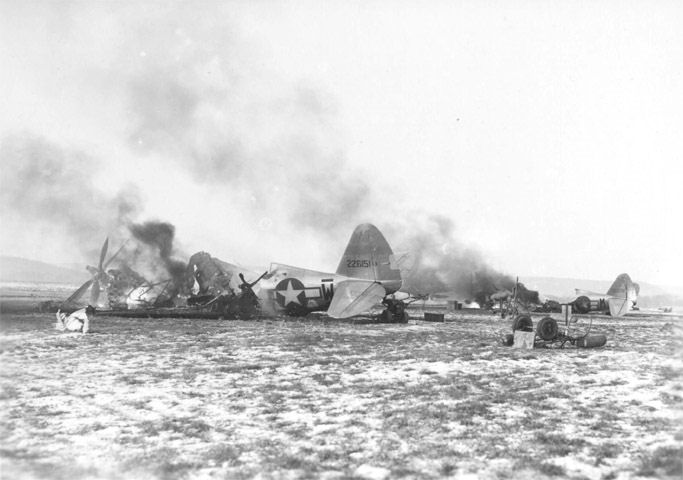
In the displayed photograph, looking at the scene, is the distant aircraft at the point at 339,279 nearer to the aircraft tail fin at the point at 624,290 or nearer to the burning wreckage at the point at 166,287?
the burning wreckage at the point at 166,287

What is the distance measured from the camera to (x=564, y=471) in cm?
596

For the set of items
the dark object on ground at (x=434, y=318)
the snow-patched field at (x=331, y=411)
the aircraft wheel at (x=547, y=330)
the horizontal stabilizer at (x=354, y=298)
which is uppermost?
the horizontal stabilizer at (x=354, y=298)

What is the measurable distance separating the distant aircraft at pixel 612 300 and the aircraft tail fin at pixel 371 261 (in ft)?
63.1

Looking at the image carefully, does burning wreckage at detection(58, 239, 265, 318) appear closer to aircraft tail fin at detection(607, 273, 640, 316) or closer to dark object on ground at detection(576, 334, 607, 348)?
dark object on ground at detection(576, 334, 607, 348)

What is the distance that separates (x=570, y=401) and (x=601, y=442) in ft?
8.48

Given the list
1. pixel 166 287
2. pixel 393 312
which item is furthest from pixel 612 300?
pixel 166 287

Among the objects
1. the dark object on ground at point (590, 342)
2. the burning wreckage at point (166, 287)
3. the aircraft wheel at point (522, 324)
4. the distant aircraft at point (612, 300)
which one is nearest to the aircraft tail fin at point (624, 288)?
the distant aircraft at point (612, 300)

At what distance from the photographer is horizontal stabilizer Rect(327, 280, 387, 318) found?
893 inches

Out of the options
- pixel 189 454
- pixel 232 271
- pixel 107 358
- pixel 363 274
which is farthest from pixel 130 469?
pixel 232 271

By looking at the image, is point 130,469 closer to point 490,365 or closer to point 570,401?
point 570,401

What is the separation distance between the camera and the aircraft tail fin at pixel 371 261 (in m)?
26.5

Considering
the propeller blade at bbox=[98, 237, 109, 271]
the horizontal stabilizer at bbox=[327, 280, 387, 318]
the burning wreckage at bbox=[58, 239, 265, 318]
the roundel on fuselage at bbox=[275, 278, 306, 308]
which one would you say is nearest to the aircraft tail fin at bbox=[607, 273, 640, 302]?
the horizontal stabilizer at bbox=[327, 280, 387, 318]

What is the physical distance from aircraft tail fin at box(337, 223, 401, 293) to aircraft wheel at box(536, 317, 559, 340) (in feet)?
31.5

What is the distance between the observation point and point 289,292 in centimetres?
2667
